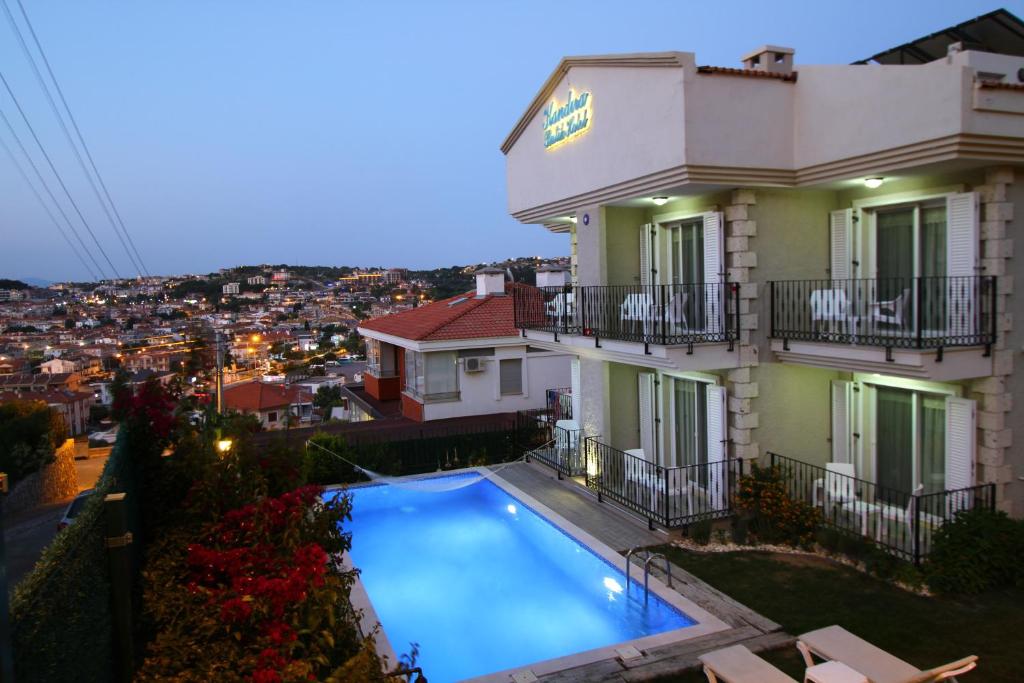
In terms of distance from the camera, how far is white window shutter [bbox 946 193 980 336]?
10.3m

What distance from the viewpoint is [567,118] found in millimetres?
15758

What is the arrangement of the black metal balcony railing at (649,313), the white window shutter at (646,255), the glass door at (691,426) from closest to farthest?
the black metal balcony railing at (649,313) < the glass door at (691,426) < the white window shutter at (646,255)

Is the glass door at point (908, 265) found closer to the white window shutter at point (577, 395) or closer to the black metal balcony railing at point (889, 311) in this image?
the black metal balcony railing at point (889, 311)

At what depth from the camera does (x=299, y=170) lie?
15700 centimetres

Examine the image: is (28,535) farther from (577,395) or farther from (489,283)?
(489,283)

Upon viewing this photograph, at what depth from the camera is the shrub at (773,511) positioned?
38.5 feet

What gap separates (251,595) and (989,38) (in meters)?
15.4

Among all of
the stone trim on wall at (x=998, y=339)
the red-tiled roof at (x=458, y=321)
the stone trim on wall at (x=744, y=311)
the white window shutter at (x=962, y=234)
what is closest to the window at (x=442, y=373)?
the red-tiled roof at (x=458, y=321)

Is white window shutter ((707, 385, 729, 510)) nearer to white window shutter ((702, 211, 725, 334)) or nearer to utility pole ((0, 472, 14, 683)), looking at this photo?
white window shutter ((702, 211, 725, 334))

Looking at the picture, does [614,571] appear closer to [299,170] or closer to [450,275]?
[450,275]

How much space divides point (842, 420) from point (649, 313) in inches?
158

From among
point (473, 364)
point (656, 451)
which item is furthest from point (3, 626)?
point (473, 364)

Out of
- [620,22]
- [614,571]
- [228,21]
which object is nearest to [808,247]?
[614,571]

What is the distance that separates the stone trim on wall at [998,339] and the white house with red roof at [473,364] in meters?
14.9
